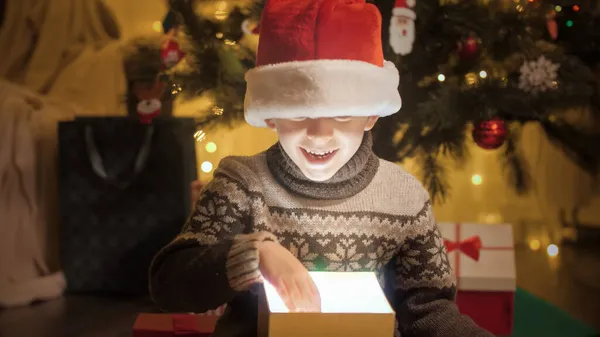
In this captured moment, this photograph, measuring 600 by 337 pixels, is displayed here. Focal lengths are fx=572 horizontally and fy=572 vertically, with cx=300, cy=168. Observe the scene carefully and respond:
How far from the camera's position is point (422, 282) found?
765mm

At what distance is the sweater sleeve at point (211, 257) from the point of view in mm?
654

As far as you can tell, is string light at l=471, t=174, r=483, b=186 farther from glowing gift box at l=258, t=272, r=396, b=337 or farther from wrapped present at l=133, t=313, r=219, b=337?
glowing gift box at l=258, t=272, r=396, b=337

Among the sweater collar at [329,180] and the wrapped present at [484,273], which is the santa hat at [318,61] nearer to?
the sweater collar at [329,180]

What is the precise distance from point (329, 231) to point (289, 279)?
137mm

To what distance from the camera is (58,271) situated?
1.42 meters

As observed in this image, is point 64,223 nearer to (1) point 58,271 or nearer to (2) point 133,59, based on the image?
(1) point 58,271

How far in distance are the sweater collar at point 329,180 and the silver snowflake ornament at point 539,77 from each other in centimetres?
52

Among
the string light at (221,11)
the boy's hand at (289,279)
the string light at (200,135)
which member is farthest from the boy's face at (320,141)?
the string light at (221,11)

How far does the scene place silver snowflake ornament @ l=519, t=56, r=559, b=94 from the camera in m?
1.12

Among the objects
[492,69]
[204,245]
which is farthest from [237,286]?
[492,69]

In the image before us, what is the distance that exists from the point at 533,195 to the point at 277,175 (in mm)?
1287

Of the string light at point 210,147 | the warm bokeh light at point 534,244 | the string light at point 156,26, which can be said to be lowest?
the warm bokeh light at point 534,244

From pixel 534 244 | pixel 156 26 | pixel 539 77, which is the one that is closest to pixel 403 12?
pixel 539 77

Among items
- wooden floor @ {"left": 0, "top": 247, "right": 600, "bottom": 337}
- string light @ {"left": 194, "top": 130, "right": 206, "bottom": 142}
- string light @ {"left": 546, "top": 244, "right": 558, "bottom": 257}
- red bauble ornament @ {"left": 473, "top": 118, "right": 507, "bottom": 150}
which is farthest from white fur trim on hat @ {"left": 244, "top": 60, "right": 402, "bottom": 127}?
string light @ {"left": 546, "top": 244, "right": 558, "bottom": 257}
